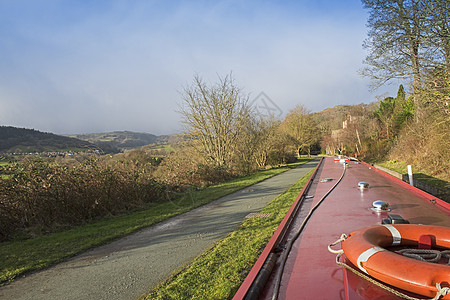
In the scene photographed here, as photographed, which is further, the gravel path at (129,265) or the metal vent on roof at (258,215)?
the metal vent on roof at (258,215)

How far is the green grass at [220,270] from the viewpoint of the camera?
2795 millimetres

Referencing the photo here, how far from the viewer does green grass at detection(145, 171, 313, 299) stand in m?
2.79

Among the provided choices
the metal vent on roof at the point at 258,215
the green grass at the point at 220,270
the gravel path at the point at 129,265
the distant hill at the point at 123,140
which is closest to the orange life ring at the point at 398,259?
the green grass at the point at 220,270

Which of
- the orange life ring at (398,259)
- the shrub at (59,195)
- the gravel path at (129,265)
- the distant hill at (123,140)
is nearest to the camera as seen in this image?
the orange life ring at (398,259)

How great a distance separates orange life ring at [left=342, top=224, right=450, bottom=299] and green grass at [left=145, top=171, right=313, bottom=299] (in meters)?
1.56

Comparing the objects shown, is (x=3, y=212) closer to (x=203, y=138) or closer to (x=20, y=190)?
(x=20, y=190)

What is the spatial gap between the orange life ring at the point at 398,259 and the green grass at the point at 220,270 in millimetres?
1557

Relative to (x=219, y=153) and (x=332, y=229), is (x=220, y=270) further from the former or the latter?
(x=219, y=153)

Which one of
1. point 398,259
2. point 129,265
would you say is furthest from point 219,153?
point 398,259

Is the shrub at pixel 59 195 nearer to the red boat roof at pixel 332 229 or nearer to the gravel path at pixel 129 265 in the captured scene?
the gravel path at pixel 129 265

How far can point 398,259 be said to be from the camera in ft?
4.41

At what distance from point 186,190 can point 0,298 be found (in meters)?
7.37

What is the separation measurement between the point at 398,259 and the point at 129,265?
10.9ft

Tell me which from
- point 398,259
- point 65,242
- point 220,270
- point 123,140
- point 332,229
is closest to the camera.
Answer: point 398,259
